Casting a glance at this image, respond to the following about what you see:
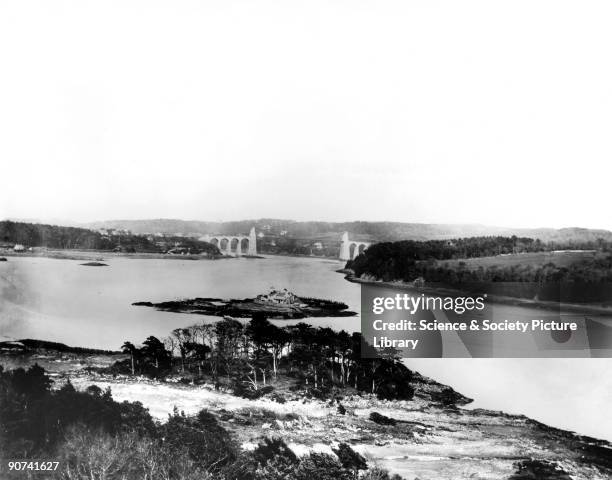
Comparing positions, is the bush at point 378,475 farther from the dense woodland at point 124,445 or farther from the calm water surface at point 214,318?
the calm water surface at point 214,318

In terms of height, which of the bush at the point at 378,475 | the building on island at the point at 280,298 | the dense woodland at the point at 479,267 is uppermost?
the dense woodland at the point at 479,267

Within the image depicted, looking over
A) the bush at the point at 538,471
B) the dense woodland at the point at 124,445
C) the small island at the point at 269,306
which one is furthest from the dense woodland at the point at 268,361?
the bush at the point at 538,471

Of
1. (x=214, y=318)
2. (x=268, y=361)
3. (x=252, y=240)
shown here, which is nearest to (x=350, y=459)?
(x=268, y=361)

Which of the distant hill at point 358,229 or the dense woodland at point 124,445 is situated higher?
the distant hill at point 358,229

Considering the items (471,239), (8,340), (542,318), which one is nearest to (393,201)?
(471,239)

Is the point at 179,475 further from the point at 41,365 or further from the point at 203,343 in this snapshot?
the point at 41,365

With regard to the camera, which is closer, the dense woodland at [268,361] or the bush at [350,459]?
the bush at [350,459]

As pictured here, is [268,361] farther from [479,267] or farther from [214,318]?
[479,267]
